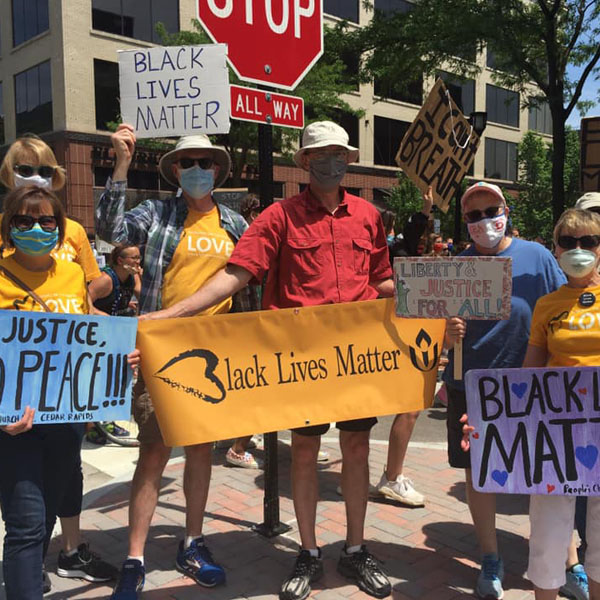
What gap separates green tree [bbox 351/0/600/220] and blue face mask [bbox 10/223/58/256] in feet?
38.7

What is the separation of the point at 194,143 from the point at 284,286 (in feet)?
3.01

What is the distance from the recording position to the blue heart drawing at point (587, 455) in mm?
2721

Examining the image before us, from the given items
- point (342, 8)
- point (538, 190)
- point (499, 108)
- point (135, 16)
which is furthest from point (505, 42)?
point (499, 108)

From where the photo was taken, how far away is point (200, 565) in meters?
3.35

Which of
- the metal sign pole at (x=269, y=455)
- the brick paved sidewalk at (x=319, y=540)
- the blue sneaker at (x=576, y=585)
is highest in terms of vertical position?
the metal sign pole at (x=269, y=455)

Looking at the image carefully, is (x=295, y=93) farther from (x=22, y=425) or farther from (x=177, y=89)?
(x=22, y=425)

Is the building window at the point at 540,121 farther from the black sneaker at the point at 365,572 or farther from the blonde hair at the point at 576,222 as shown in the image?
the black sneaker at the point at 365,572

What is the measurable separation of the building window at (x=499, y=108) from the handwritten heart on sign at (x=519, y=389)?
4175cm

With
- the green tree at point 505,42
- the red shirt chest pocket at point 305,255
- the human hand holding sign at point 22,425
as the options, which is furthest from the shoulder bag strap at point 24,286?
the green tree at point 505,42

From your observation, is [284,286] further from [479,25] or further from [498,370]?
[479,25]

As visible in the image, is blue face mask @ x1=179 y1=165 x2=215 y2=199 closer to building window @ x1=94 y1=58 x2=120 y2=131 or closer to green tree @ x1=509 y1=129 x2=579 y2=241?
green tree @ x1=509 y1=129 x2=579 y2=241

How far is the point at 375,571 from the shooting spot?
328cm

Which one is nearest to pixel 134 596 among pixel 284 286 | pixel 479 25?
pixel 284 286

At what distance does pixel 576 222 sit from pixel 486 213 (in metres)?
0.44
